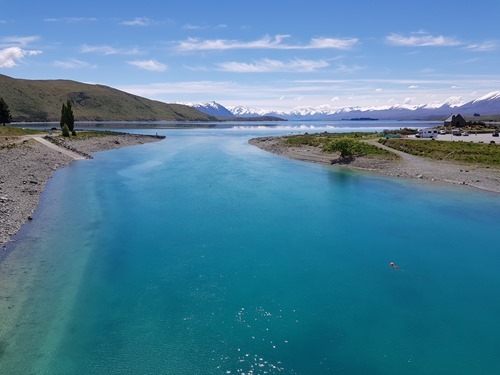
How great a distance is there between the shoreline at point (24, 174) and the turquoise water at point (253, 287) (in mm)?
1427

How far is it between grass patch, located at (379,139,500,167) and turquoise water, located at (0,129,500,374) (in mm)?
18500

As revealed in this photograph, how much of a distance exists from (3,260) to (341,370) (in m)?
23.1

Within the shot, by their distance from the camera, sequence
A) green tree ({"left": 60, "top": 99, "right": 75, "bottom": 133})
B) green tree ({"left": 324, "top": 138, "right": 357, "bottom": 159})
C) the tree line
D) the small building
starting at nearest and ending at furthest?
green tree ({"left": 324, "top": 138, "right": 357, "bottom": 159}), the tree line, green tree ({"left": 60, "top": 99, "right": 75, "bottom": 133}), the small building

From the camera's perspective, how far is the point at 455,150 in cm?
6856

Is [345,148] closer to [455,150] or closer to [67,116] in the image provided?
[455,150]

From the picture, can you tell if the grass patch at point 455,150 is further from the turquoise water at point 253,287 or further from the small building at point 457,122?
the small building at point 457,122

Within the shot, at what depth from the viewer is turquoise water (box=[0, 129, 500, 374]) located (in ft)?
55.9

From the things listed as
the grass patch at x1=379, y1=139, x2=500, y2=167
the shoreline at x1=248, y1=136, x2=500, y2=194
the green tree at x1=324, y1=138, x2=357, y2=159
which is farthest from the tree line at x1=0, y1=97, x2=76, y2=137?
the grass patch at x1=379, y1=139, x2=500, y2=167

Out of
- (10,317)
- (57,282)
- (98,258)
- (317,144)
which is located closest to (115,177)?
(98,258)

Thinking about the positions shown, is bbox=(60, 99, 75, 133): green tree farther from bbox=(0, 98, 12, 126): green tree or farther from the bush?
bbox=(0, 98, 12, 126): green tree

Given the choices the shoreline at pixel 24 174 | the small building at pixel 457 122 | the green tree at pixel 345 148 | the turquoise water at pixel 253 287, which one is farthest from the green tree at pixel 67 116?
the small building at pixel 457 122

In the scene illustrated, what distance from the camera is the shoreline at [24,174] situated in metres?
33.8

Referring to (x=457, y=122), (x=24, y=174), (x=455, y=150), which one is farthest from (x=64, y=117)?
(x=457, y=122)

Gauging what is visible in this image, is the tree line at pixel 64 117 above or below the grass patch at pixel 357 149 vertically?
above
